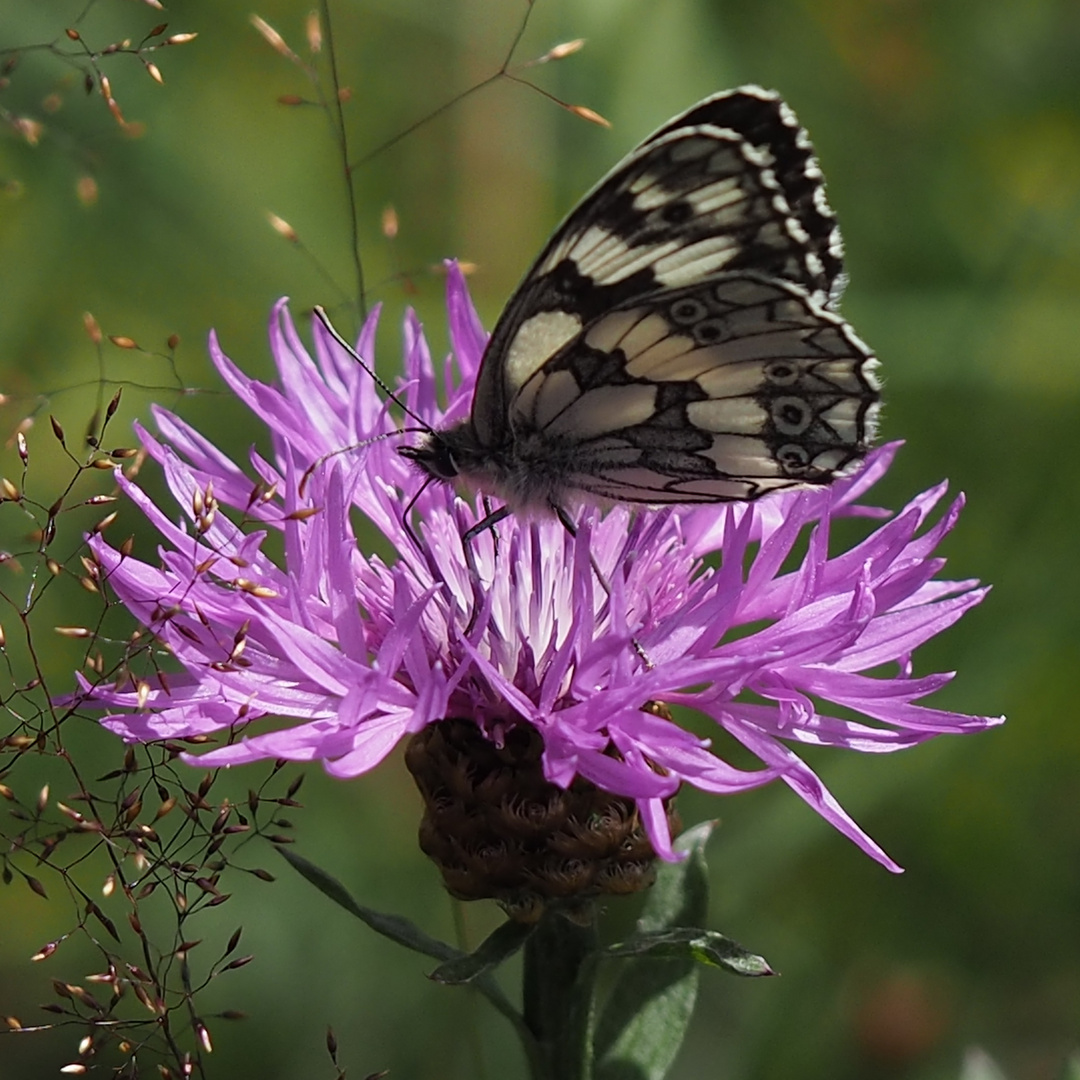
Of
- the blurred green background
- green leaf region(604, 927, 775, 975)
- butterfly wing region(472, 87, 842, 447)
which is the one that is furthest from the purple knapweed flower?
the blurred green background

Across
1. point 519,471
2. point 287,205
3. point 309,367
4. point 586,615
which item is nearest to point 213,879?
point 586,615

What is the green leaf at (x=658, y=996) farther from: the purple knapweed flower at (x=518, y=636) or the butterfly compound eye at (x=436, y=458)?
the butterfly compound eye at (x=436, y=458)

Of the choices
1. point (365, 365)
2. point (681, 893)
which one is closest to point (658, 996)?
point (681, 893)

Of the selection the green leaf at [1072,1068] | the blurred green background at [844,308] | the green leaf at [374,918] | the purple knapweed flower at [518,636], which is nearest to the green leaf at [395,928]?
the green leaf at [374,918]

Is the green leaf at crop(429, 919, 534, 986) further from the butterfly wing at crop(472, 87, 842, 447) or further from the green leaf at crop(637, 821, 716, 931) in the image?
the butterfly wing at crop(472, 87, 842, 447)

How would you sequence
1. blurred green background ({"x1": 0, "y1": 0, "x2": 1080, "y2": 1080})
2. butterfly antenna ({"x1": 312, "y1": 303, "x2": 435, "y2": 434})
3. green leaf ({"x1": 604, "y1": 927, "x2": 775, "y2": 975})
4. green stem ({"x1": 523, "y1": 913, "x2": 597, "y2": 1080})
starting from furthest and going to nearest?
blurred green background ({"x1": 0, "y1": 0, "x2": 1080, "y2": 1080})
butterfly antenna ({"x1": 312, "y1": 303, "x2": 435, "y2": 434})
green stem ({"x1": 523, "y1": 913, "x2": 597, "y2": 1080})
green leaf ({"x1": 604, "y1": 927, "x2": 775, "y2": 975})

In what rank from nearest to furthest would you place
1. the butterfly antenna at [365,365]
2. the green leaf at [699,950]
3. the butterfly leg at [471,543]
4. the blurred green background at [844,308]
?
the green leaf at [699,950] < the butterfly leg at [471,543] < the butterfly antenna at [365,365] < the blurred green background at [844,308]

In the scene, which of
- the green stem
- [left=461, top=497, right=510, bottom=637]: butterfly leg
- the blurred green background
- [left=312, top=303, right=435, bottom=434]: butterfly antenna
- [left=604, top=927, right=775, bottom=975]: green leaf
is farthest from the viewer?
the blurred green background
